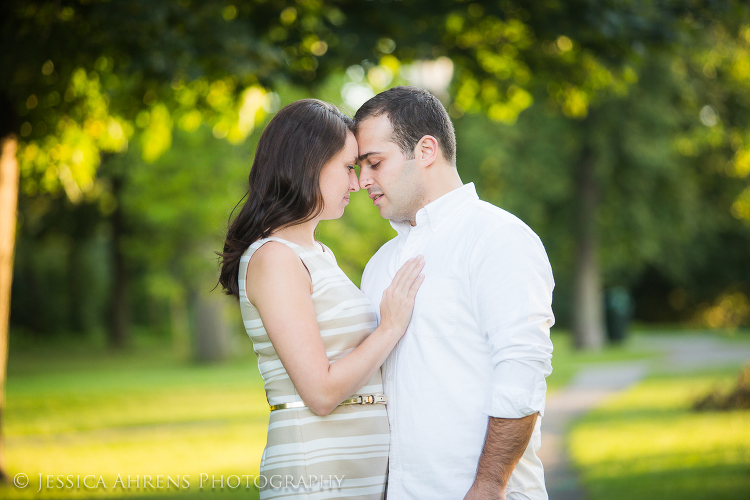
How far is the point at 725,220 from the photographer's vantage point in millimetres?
25859

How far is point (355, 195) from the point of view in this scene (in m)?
18.9

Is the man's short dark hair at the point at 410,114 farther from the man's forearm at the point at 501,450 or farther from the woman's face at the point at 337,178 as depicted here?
the man's forearm at the point at 501,450

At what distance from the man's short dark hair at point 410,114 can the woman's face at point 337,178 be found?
0.17 meters

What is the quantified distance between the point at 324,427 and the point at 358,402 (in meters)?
0.17

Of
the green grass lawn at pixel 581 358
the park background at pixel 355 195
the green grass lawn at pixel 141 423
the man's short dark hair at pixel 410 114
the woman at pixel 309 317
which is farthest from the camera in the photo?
the green grass lawn at pixel 581 358

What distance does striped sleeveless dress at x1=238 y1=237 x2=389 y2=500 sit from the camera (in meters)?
2.56

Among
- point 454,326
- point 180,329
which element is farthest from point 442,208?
point 180,329

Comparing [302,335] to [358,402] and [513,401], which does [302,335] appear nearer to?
[358,402]

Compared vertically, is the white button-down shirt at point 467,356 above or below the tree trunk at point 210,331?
above

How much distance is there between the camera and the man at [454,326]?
244 centimetres

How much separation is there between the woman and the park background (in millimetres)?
423

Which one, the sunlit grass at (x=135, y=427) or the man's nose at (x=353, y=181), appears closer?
the man's nose at (x=353, y=181)
